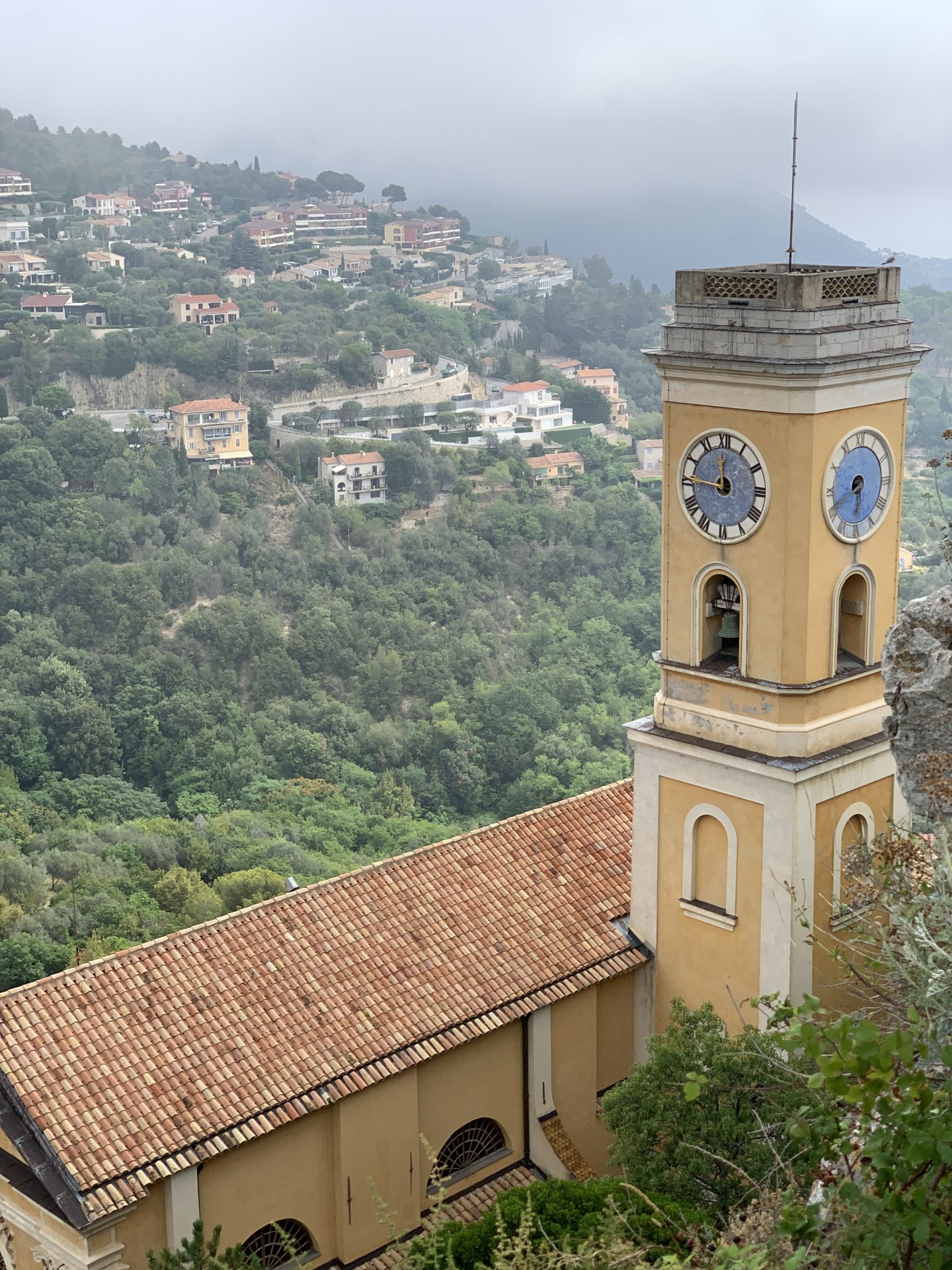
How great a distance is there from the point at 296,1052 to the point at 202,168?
591ft

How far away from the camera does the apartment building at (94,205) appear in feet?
480

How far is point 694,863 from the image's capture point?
656 inches

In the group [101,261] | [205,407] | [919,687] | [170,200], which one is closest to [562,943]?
[919,687]

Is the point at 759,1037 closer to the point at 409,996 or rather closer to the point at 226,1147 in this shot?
the point at 409,996

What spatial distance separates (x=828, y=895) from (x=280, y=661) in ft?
181

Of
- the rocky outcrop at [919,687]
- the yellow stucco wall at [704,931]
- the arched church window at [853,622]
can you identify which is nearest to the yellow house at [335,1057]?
the yellow stucco wall at [704,931]

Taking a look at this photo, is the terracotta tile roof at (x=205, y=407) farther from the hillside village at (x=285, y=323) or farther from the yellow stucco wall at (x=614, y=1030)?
the yellow stucco wall at (x=614, y=1030)

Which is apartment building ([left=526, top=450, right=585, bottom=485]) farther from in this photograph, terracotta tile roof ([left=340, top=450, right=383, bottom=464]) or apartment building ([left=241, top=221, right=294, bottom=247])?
apartment building ([left=241, top=221, right=294, bottom=247])

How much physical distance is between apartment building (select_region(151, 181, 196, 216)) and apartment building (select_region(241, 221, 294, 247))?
29.8 ft

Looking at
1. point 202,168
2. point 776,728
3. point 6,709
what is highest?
point 202,168

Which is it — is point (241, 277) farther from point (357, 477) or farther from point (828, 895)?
point (828, 895)

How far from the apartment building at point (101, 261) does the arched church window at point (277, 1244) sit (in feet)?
382

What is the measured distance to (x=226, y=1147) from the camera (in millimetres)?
13562

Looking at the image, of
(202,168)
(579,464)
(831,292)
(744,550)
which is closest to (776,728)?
(744,550)
